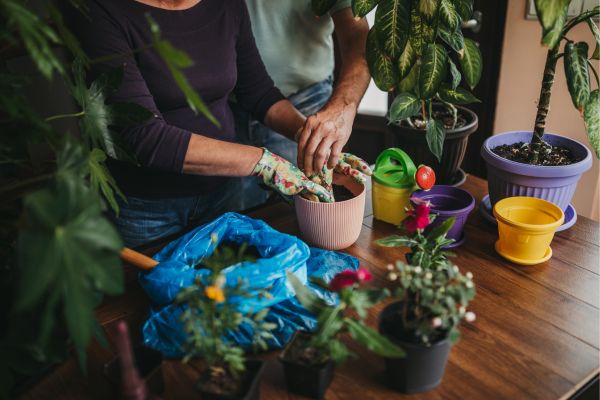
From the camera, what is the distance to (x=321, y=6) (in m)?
1.61

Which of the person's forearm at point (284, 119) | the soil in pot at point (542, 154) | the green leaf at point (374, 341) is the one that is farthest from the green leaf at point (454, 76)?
the green leaf at point (374, 341)

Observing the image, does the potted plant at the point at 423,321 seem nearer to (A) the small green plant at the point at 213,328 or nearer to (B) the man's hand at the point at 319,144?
(A) the small green plant at the point at 213,328

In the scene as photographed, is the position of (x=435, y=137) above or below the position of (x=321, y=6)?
below

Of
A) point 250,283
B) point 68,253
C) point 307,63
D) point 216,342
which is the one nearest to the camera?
point 68,253

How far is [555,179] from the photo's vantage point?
1271mm

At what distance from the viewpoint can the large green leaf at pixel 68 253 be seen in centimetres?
64

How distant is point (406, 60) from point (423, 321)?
0.85 meters

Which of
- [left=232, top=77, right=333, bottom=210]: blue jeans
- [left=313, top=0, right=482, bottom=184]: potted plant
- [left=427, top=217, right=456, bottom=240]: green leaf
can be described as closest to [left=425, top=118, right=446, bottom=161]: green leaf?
[left=313, top=0, right=482, bottom=184]: potted plant

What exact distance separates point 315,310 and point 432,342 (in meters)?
0.19

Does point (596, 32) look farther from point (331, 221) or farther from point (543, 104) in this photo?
point (331, 221)

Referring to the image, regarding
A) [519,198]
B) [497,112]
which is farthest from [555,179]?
[497,112]

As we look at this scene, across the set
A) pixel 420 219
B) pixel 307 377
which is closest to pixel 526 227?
pixel 420 219

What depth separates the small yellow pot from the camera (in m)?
1.15

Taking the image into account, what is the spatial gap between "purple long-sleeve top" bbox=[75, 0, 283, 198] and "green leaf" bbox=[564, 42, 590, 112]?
797 millimetres
